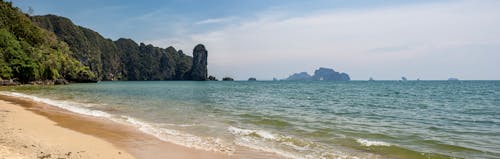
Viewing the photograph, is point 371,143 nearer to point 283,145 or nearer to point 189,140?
point 283,145

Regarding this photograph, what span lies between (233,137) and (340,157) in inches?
176

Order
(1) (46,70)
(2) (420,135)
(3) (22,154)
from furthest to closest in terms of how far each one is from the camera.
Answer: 1. (1) (46,70)
2. (2) (420,135)
3. (3) (22,154)

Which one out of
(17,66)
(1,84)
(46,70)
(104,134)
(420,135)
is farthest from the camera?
(46,70)

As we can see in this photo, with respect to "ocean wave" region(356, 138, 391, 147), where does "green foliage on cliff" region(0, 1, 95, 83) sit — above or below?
above

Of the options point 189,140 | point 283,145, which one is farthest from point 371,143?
point 189,140

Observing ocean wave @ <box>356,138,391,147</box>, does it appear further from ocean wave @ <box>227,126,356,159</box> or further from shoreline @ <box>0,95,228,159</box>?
shoreline @ <box>0,95,228,159</box>

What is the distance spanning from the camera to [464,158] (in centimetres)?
1082

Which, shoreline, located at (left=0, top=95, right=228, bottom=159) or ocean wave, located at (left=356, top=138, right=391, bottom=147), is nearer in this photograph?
shoreline, located at (left=0, top=95, right=228, bottom=159)

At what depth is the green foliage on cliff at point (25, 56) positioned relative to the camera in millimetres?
69812

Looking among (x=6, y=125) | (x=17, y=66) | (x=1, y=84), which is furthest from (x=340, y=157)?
(x=17, y=66)

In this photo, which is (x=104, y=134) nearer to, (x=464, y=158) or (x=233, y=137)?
(x=233, y=137)

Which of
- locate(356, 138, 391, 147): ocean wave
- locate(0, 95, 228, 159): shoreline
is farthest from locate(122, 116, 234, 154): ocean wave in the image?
locate(356, 138, 391, 147): ocean wave

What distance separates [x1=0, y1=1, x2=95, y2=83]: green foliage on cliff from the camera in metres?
69.8

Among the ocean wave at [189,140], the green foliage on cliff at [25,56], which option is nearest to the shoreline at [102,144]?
the ocean wave at [189,140]
